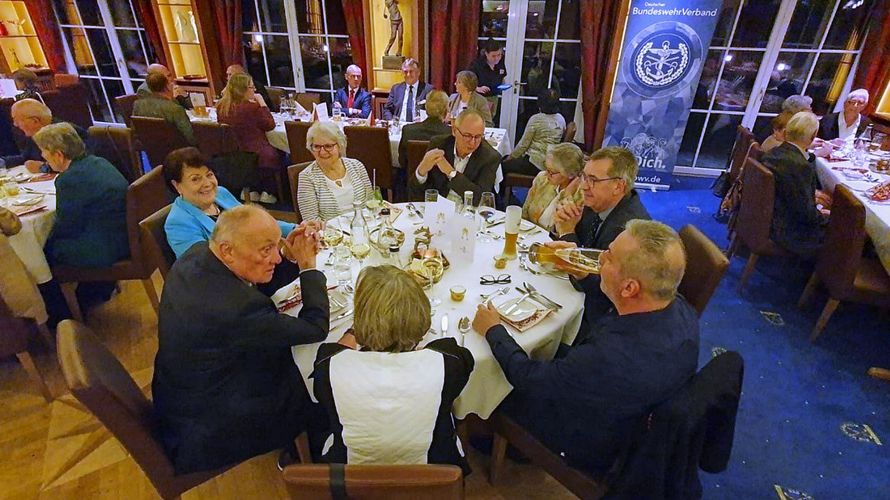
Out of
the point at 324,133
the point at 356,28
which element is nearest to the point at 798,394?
the point at 324,133

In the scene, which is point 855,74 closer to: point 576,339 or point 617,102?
point 617,102

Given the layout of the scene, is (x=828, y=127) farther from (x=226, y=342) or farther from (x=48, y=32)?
(x=48, y=32)

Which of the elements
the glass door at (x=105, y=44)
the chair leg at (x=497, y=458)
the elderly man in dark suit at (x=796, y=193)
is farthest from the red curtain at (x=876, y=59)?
the glass door at (x=105, y=44)

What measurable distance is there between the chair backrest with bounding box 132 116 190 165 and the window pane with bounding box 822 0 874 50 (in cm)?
728

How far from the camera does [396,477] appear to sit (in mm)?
993

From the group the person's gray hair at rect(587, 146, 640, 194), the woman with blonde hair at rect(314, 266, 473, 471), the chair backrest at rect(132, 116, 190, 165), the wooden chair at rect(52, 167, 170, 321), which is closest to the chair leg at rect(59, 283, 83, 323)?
the wooden chair at rect(52, 167, 170, 321)

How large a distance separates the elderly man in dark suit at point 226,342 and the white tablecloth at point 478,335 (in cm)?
15

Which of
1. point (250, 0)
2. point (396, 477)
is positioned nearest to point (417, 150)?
point (396, 477)

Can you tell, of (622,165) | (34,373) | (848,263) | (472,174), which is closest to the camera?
(622,165)

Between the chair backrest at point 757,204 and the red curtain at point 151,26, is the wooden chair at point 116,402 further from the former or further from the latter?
the red curtain at point 151,26

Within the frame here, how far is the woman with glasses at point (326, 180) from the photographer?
2.67 meters

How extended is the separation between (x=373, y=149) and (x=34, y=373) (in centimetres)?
282

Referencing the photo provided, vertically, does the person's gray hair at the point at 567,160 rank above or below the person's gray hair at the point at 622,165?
below

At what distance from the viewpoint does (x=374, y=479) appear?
1.00 meters
